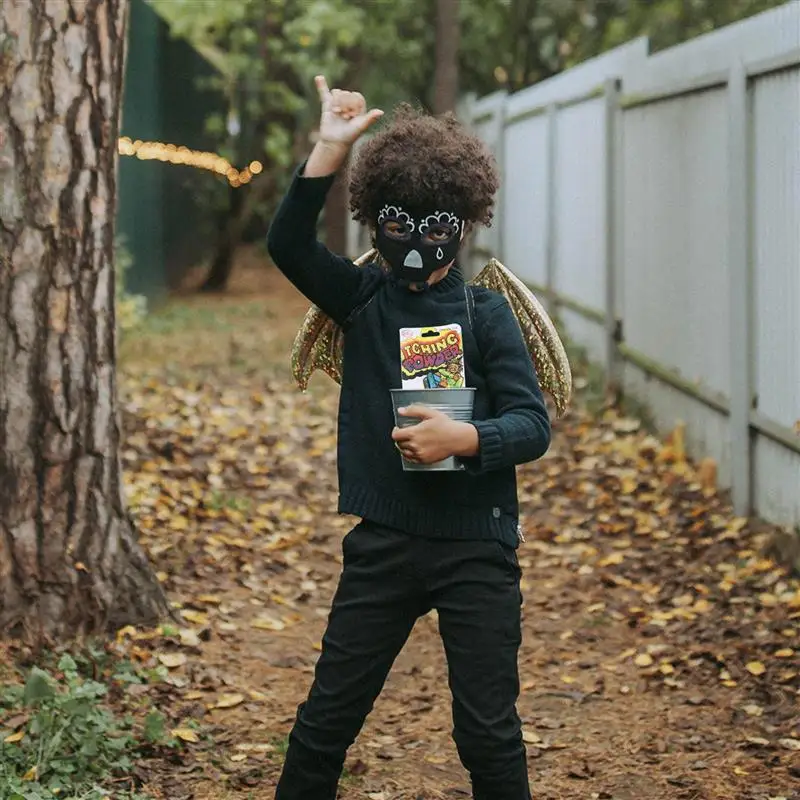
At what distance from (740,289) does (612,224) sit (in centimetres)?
311

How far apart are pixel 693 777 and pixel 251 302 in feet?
44.7

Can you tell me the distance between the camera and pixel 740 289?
6.64m

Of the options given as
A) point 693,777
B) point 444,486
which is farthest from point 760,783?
point 444,486

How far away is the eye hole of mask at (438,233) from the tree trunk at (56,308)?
1720mm

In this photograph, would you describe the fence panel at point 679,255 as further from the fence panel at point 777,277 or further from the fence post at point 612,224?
the fence panel at point 777,277

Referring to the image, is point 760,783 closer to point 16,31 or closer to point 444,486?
point 444,486

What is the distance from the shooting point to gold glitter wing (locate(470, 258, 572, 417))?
347 cm

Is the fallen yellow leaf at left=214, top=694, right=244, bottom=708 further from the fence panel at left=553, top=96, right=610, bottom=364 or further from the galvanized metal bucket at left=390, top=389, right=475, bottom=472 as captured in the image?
the fence panel at left=553, top=96, right=610, bottom=364

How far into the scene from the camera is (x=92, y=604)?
468cm

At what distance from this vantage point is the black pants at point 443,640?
3.20 meters

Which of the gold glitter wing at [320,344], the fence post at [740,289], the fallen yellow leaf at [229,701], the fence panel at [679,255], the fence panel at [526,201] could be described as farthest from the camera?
the fence panel at [526,201]

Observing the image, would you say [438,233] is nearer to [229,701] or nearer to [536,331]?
[536,331]

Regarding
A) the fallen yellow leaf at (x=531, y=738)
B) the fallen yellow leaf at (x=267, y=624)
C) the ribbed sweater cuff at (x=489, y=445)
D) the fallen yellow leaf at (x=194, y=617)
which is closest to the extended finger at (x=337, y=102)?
the ribbed sweater cuff at (x=489, y=445)

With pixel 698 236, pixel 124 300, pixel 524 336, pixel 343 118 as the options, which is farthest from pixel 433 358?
pixel 124 300
